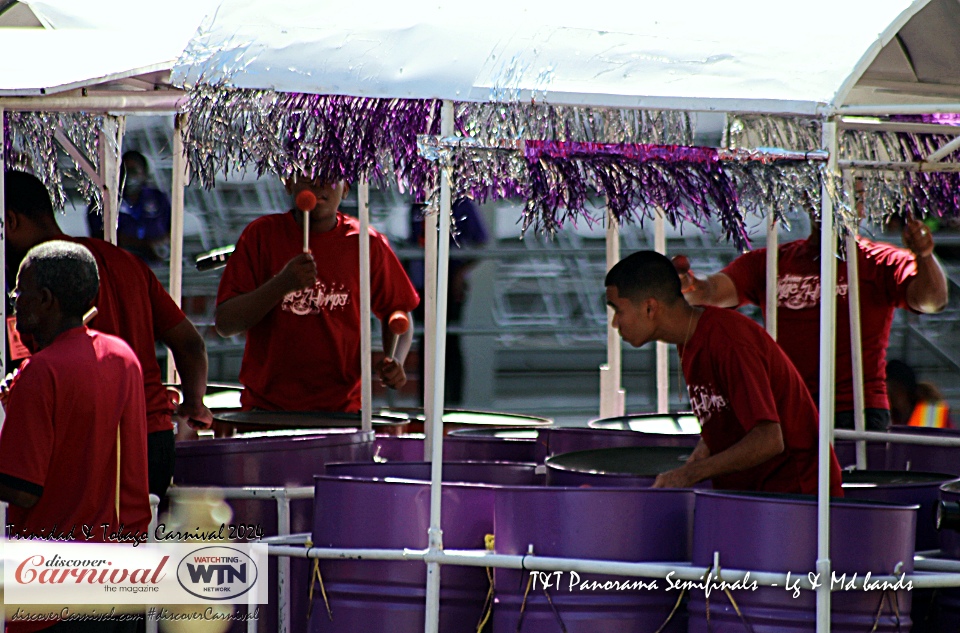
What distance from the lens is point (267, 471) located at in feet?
10.7

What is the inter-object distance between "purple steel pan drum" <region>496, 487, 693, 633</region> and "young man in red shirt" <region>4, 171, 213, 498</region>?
0.95m

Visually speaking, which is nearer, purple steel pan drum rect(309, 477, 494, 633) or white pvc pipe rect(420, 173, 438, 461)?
purple steel pan drum rect(309, 477, 494, 633)

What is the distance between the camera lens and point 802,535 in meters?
2.55

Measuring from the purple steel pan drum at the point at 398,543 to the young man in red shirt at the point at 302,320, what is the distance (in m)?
1.38

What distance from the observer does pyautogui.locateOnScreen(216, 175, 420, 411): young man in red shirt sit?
420 centimetres

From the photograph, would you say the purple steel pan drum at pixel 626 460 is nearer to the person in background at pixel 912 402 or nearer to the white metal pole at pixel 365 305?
the white metal pole at pixel 365 305

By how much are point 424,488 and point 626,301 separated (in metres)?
0.64

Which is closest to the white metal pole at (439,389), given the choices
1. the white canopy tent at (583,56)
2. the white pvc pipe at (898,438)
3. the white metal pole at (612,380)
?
the white canopy tent at (583,56)

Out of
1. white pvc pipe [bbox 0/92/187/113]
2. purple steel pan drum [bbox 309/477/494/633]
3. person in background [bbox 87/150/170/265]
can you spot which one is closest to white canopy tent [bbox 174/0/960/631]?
purple steel pan drum [bbox 309/477/494/633]

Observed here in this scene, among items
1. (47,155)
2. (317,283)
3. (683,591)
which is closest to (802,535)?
(683,591)

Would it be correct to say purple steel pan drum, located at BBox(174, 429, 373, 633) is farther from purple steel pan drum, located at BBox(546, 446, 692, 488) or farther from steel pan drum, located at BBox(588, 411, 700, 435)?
steel pan drum, located at BBox(588, 411, 700, 435)

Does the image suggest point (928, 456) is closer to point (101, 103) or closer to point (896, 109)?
point (896, 109)

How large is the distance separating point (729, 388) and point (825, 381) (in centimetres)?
34

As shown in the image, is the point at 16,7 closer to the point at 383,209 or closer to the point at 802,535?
the point at 802,535
